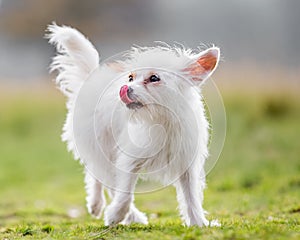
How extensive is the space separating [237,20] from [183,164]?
50.5 ft

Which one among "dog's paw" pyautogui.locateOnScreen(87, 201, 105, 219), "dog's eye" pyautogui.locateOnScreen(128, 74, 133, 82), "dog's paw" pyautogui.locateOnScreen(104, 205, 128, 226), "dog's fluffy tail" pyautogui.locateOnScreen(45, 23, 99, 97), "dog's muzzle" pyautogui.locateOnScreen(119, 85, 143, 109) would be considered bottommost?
"dog's paw" pyautogui.locateOnScreen(104, 205, 128, 226)

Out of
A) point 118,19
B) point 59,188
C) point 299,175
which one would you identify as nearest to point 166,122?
point 299,175

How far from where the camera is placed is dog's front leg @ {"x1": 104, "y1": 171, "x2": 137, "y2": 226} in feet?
19.3

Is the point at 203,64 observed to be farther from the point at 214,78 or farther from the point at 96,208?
the point at 214,78

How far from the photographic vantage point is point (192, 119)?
18.1 feet

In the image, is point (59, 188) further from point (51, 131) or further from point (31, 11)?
point (31, 11)

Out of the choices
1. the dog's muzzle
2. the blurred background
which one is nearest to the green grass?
the blurred background

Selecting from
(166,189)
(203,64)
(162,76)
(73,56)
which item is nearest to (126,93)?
(162,76)

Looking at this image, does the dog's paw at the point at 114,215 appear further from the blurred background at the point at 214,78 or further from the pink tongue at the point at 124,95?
the blurred background at the point at 214,78

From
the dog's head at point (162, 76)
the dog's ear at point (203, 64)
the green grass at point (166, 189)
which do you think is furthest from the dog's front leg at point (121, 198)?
the dog's ear at point (203, 64)

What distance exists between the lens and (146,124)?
18.1ft

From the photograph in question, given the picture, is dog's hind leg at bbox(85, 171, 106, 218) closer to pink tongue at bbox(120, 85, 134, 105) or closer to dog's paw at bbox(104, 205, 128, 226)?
dog's paw at bbox(104, 205, 128, 226)

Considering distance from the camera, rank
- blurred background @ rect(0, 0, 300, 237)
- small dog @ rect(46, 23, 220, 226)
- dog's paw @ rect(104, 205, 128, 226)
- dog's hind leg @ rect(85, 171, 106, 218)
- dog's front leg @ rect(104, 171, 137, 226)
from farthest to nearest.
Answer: blurred background @ rect(0, 0, 300, 237) → dog's hind leg @ rect(85, 171, 106, 218) → dog's paw @ rect(104, 205, 128, 226) → dog's front leg @ rect(104, 171, 137, 226) → small dog @ rect(46, 23, 220, 226)

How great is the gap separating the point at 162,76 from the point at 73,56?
6.86 ft
